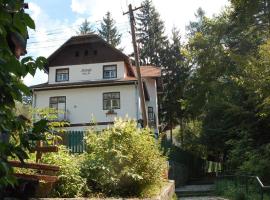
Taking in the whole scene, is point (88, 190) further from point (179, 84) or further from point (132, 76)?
point (179, 84)

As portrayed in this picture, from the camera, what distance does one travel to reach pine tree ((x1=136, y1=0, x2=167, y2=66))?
55250 mm

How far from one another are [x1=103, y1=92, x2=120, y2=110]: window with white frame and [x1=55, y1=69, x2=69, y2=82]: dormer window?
155 inches

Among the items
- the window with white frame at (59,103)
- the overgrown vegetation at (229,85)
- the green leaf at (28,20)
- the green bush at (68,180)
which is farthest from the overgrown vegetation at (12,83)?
the window with white frame at (59,103)

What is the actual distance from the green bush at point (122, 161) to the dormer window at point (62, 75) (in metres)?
24.5

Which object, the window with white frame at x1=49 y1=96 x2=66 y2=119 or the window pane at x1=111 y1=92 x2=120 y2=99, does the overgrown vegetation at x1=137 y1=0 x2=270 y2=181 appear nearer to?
the window pane at x1=111 y1=92 x2=120 y2=99

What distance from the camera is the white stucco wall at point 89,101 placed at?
→ 31.8 meters

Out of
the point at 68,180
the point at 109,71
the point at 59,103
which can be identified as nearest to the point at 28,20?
the point at 68,180

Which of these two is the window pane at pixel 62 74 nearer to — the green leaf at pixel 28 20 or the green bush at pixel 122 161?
the green bush at pixel 122 161

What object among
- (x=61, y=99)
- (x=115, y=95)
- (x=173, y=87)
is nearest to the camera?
(x=115, y=95)

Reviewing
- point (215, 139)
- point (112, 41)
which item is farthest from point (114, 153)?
point (112, 41)

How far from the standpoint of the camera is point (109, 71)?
110 ft

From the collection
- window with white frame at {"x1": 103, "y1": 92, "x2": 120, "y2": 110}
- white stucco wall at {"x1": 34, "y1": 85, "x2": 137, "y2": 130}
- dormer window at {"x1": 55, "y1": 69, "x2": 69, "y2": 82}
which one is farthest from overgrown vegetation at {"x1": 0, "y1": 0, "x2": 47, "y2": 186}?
dormer window at {"x1": 55, "y1": 69, "x2": 69, "y2": 82}

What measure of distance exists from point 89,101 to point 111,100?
1764 mm

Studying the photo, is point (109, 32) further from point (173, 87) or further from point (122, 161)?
point (122, 161)
